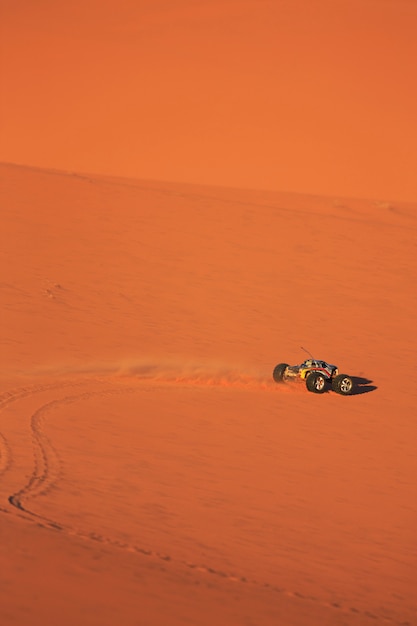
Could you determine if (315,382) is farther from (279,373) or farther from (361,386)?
(361,386)

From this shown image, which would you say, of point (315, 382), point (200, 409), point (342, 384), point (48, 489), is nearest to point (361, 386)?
point (342, 384)

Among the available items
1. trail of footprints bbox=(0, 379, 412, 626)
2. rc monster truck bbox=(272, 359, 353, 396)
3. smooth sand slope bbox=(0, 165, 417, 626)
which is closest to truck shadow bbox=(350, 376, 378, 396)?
smooth sand slope bbox=(0, 165, 417, 626)

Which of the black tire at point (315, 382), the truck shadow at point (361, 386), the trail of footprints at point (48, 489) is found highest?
the truck shadow at point (361, 386)

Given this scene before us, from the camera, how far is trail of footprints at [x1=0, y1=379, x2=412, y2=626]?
7953mm

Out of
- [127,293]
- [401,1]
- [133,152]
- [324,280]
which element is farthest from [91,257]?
[401,1]

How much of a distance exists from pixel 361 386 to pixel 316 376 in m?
1.35

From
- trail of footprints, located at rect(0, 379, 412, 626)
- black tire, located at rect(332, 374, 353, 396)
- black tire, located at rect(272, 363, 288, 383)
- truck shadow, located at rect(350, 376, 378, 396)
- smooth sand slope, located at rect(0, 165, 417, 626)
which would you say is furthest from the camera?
truck shadow, located at rect(350, 376, 378, 396)

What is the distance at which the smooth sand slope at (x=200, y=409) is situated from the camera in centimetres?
772

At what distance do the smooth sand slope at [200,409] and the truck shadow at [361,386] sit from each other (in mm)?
100

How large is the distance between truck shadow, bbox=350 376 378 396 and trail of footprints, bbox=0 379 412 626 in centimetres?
467

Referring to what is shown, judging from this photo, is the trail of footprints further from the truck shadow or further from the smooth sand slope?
the truck shadow

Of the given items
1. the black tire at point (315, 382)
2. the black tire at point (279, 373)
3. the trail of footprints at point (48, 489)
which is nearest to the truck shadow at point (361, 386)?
the black tire at point (315, 382)

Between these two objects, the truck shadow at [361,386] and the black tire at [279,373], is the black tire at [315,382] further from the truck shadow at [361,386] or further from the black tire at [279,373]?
the truck shadow at [361,386]

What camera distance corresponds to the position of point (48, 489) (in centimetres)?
982
